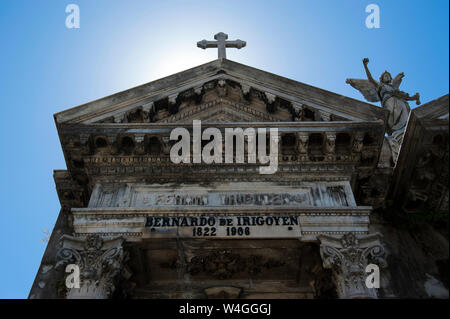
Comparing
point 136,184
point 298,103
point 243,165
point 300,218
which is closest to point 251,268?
point 300,218

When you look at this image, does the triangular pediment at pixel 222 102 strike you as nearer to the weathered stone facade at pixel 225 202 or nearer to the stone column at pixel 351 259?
the weathered stone facade at pixel 225 202

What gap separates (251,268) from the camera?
11.0 meters

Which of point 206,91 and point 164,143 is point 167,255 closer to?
point 164,143

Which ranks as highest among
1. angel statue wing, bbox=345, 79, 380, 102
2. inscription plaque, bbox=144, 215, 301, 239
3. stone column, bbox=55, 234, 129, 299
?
angel statue wing, bbox=345, 79, 380, 102

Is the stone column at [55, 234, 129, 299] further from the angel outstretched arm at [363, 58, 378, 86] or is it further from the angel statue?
the angel outstretched arm at [363, 58, 378, 86]

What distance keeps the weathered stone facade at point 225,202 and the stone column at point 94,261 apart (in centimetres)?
2

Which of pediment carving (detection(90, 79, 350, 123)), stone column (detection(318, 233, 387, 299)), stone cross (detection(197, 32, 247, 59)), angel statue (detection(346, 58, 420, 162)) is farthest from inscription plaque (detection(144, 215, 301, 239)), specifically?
stone cross (detection(197, 32, 247, 59))

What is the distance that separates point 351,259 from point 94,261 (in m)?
4.83

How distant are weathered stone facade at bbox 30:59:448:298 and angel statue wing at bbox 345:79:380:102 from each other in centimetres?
294

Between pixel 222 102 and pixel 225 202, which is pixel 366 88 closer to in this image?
pixel 222 102

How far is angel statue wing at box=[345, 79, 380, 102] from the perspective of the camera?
15727 mm

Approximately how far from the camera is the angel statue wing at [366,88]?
51.6 ft
